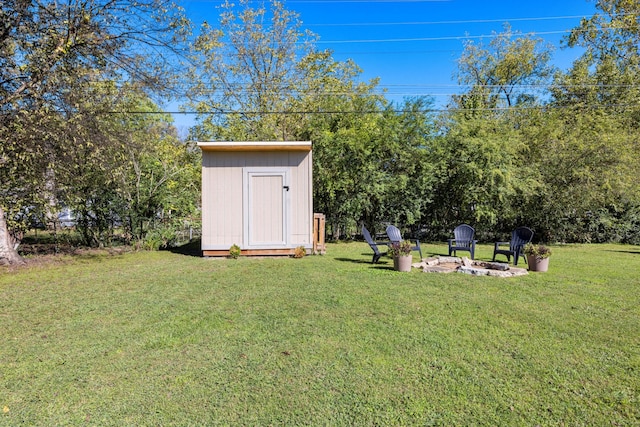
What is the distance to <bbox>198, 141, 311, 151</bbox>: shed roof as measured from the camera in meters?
8.10

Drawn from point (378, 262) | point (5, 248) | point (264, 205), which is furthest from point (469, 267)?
point (5, 248)

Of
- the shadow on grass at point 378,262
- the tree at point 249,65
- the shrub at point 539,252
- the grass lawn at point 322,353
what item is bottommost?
the grass lawn at point 322,353

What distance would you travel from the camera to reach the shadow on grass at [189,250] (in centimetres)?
917

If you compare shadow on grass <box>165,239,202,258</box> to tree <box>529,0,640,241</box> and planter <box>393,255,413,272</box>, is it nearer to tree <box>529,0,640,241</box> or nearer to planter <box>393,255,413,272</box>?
planter <box>393,255,413,272</box>

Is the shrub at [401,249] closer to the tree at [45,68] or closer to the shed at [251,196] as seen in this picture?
the shed at [251,196]

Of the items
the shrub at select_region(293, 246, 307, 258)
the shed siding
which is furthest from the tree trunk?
the shrub at select_region(293, 246, 307, 258)

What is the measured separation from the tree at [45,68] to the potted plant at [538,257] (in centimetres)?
823

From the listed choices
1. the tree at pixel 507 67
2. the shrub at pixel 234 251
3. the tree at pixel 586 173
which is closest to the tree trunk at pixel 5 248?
the shrub at pixel 234 251

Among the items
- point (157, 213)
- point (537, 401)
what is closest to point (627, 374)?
point (537, 401)

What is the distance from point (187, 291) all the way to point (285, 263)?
2.72m

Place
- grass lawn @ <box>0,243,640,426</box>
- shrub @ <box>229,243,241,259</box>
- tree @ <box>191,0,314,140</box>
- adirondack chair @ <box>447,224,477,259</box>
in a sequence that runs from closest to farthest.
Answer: grass lawn @ <box>0,243,640,426</box>
adirondack chair @ <box>447,224,477,259</box>
shrub @ <box>229,243,241,259</box>
tree @ <box>191,0,314,140</box>

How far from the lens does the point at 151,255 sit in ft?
29.3

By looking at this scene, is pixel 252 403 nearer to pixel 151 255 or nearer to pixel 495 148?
pixel 151 255

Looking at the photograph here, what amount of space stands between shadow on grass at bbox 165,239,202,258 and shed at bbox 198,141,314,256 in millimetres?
865
